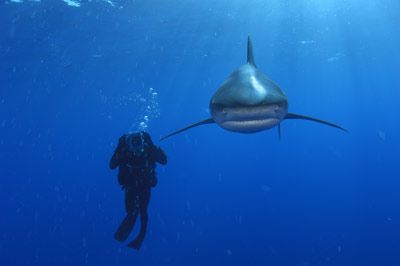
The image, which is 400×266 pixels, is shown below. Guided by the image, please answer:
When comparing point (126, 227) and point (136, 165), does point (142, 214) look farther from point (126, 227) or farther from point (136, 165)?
point (136, 165)

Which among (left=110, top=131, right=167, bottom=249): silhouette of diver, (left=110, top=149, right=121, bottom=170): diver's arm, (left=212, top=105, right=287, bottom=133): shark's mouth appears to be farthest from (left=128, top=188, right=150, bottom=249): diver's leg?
(left=212, top=105, right=287, bottom=133): shark's mouth

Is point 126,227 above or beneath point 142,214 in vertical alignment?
beneath

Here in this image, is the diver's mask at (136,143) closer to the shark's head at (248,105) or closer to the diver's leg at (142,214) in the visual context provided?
the diver's leg at (142,214)

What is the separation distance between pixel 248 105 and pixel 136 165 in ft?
16.2

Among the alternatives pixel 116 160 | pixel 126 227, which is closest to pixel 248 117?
pixel 116 160

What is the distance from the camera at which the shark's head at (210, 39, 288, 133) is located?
379 cm

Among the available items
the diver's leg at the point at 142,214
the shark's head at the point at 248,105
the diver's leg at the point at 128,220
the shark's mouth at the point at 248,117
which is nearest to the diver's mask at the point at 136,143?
the diver's leg at the point at 142,214

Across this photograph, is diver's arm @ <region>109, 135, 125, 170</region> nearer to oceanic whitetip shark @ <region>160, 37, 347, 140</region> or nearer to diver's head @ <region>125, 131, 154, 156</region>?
diver's head @ <region>125, 131, 154, 156</region>

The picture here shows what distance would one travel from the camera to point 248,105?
3.75m

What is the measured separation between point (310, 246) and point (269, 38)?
16999 millimetres

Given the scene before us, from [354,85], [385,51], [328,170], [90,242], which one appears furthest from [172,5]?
[328,170]

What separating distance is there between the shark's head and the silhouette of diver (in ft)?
13.1

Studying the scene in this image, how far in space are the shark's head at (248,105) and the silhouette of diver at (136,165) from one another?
4.00 m

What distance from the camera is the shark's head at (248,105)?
12.4 ft
